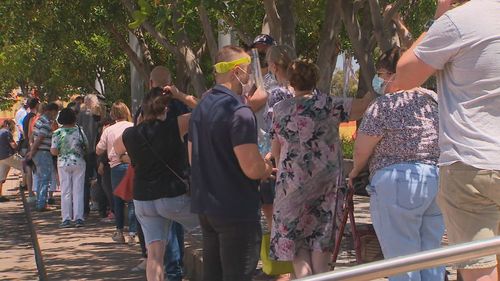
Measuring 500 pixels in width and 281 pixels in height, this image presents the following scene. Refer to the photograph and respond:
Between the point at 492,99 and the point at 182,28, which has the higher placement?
the point at 182,28

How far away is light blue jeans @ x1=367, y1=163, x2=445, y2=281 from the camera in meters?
5.75

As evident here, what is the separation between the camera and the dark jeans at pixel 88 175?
14.2 m

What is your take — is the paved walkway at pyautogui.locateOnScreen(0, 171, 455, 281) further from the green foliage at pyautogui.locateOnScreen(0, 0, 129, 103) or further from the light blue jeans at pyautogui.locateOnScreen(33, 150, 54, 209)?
the green foliage at pyautogui.locateOnScreen(0, 0, 129, 103)

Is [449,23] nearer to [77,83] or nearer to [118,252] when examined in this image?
[118,252]

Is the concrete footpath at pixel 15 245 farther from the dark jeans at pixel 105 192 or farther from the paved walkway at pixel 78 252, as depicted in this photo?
the dark jeans at pixel 105 192

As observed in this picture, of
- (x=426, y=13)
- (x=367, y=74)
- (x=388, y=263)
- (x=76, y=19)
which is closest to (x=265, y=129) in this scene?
(x=367, y=74)

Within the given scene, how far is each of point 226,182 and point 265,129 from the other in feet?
7.10

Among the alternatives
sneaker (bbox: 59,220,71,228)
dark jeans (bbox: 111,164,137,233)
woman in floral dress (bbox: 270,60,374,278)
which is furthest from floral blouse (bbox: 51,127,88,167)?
woman in floral dress (bbox: 270,60,374,278)

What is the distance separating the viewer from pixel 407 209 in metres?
5.75

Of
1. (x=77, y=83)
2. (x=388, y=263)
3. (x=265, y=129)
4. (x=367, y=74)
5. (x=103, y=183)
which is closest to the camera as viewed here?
(x=388, y=263)

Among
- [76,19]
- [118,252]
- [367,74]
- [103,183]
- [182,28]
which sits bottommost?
[118,252]

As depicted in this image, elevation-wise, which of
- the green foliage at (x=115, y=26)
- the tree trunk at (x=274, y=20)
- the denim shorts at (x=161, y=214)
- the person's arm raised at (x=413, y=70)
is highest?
the green foliage at (x=115, y=26)

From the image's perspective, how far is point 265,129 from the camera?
774 cm

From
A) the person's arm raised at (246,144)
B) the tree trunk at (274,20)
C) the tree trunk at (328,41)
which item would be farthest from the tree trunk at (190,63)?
the person's arm raised at (246,144)
